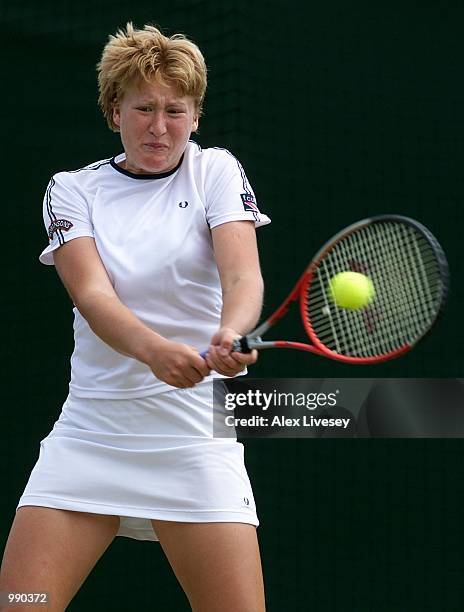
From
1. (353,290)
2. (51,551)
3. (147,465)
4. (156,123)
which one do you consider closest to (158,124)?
(156,123)

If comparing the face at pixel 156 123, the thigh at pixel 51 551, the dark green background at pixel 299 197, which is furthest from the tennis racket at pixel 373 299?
the dark green background at pixel 299 197

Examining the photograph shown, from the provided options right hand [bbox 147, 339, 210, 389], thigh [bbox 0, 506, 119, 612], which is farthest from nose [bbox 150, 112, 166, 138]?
thigh [bbox 0, 506, 119, 612]

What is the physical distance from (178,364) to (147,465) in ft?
0.92

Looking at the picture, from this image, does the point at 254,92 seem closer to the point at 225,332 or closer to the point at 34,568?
the point at 225,332

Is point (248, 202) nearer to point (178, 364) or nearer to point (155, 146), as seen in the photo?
point (155, 146)

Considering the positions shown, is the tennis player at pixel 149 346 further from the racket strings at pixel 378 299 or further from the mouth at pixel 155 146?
the racket strings at pixel 378 299

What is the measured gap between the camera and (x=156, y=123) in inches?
94.1

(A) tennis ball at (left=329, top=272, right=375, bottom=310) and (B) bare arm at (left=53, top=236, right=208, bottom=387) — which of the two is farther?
(A) tennis ball at (left=329, top=272, right=375, bottom=310)

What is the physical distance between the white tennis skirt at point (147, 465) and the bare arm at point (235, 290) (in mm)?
218

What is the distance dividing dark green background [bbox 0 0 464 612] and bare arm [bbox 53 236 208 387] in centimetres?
99

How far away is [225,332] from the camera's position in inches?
84.6

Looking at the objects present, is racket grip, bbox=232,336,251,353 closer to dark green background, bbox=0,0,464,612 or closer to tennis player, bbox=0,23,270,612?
tennis player, bbox=0,23,270,612

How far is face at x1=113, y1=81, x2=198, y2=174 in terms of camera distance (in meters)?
2.40

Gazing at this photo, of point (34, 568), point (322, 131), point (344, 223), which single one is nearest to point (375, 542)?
point (344, 223)
